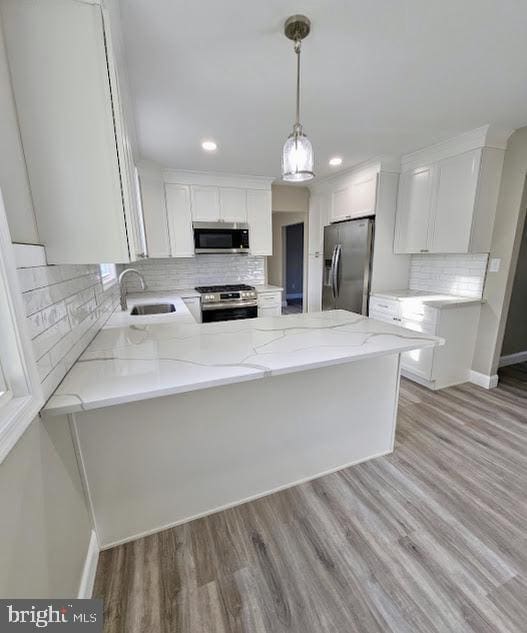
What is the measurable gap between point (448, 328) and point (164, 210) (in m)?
3.51

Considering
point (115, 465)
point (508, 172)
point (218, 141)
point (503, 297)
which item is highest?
point (218, 141)

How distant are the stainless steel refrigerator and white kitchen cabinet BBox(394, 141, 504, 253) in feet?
1.57

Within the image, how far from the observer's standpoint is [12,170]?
2.98 feet

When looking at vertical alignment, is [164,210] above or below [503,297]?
above

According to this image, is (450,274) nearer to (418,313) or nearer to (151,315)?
(418,313)

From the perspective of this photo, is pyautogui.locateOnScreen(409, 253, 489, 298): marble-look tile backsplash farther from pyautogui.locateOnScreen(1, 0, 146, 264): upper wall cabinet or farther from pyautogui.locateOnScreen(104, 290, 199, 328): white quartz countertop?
pyautogui.locateOnScreen(1, 0, 146, 264): upper wall cabinet

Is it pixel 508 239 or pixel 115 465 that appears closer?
pixel 115 465

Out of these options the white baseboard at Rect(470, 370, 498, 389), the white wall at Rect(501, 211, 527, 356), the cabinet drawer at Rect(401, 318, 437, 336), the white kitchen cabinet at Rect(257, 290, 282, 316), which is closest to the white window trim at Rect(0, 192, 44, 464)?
the cabinet drawer at Rect(401, 318, 437, 336)

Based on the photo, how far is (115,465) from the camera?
1.29m

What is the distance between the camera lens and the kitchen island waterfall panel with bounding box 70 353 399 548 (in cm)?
128

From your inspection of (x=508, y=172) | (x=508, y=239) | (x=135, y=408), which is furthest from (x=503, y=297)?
(x=135, y=408)

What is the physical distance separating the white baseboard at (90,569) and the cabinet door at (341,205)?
394cm

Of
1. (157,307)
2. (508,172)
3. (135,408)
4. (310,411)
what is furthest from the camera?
(157,307)

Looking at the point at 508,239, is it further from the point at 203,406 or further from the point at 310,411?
the point at 203,406
